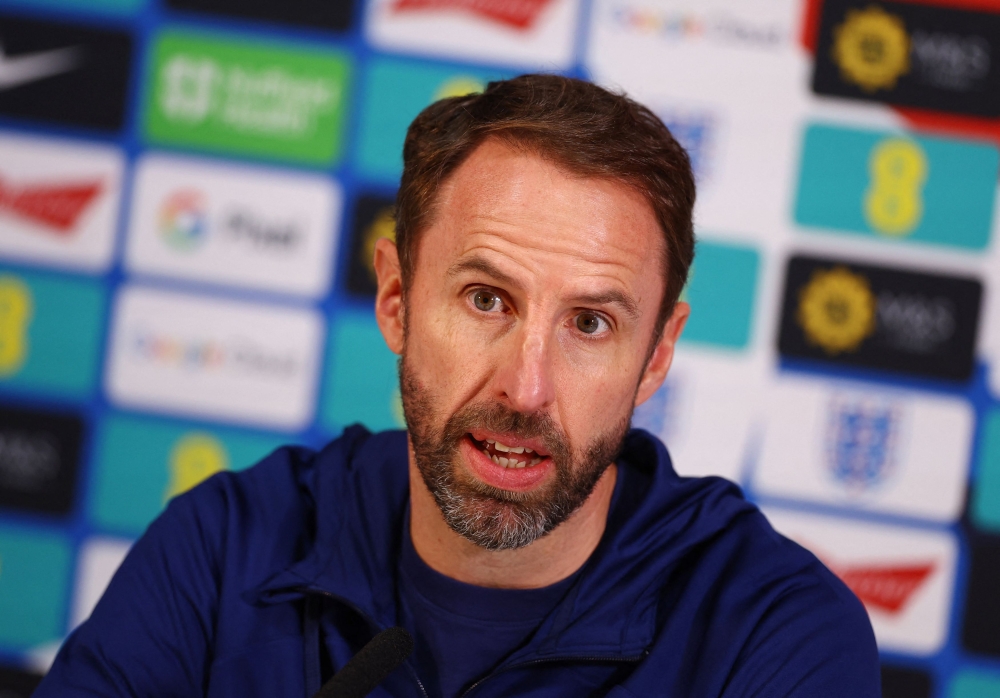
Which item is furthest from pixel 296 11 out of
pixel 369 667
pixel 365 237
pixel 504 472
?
pixel 369 667

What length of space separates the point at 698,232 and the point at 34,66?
1764 millimetres

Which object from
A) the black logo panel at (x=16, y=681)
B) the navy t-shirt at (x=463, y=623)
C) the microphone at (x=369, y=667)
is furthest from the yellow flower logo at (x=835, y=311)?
the black logo panel at (x=16, y=681)

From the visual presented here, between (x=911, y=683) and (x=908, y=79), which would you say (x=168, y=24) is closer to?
(x=908, y=79)

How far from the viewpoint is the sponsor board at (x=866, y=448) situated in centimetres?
239

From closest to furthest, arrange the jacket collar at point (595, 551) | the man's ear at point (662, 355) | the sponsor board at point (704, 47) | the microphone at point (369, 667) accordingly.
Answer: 1. the microphone at point (369, 667)
2. the jacket collar at point (595, 551)
3. the man's ear at point (662, 355)
4. the sponsor board at point (704, 47)

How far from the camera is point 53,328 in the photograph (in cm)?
246

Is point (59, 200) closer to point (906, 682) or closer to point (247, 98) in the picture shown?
point (247, 98)

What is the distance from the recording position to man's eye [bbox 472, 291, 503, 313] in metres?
1.22

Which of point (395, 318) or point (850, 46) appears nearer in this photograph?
point (395, 318)

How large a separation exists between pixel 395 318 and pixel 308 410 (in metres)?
1.08

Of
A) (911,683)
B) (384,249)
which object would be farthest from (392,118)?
(911,683)

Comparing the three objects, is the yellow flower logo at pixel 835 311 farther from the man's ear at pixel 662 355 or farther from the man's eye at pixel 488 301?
the man's eye at pixel 488 301

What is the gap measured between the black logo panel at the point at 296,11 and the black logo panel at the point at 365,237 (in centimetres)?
45

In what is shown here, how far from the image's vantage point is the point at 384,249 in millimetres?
1442
